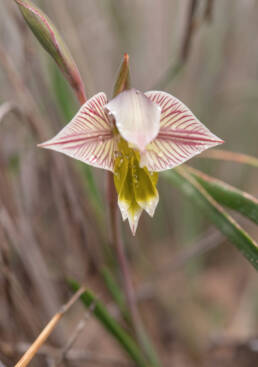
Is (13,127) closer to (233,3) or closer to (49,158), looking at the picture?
(49,158)

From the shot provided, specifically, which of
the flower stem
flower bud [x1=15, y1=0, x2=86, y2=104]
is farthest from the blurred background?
flower bud [x1=15, y1=0, x2=86, y2=104]

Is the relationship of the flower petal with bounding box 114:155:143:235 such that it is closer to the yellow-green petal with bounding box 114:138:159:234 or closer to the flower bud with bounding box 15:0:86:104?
the yellow-green petal with bounding box 114:138:159:234

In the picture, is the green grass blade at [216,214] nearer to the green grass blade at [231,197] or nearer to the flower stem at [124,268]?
the green grass blade at [231,197]

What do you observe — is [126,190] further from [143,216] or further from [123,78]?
[143,216]

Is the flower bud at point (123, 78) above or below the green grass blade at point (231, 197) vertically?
above

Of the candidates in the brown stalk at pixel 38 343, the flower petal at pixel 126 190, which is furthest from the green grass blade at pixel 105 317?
the flower petal at pixel 126 190

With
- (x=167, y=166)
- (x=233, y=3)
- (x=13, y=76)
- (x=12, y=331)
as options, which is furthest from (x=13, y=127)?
(x=233, y=3)

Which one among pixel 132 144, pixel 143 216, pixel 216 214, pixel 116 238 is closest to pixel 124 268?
pixel 116 238

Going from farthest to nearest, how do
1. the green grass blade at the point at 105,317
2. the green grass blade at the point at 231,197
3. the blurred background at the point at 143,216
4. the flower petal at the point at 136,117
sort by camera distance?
1. the blurred background at the point at 143,216
2. the green grass blade at the point at 105,317
3. the green grass blade at the point at 231,197
4. the flower petal at the point at 136,117
